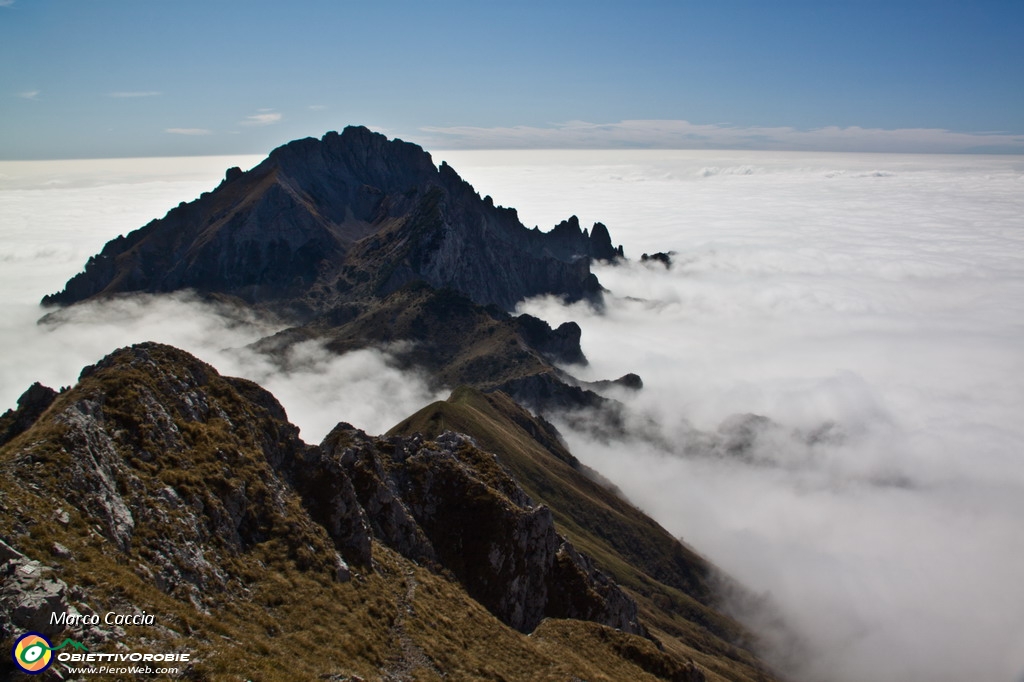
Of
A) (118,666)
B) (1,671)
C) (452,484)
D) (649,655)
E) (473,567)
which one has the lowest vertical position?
(649,655)

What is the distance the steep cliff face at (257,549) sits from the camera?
28.2 metres

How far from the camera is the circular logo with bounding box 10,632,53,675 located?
2147cm

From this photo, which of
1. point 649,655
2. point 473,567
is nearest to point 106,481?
point 473,567

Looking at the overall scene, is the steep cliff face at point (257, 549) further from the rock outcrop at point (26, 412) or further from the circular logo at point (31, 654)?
the rock outcrop at point (26, 412)

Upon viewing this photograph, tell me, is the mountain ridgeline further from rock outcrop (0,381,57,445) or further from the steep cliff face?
rock outcrop (0,381,57,445)

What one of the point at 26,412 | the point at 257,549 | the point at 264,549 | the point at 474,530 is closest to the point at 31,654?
the point at 257,549

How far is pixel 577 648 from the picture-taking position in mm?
58906

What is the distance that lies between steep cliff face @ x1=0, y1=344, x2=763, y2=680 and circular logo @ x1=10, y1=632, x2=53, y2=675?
22.3 inches

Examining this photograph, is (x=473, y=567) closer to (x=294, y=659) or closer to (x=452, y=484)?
(x=452, y=484)

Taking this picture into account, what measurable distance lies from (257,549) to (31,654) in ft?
66.9

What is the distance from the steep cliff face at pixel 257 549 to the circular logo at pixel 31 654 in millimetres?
565

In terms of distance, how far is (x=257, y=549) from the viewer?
41.9 meters

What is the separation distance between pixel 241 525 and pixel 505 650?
2351 centimetres

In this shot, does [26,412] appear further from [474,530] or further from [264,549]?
[474,530]
